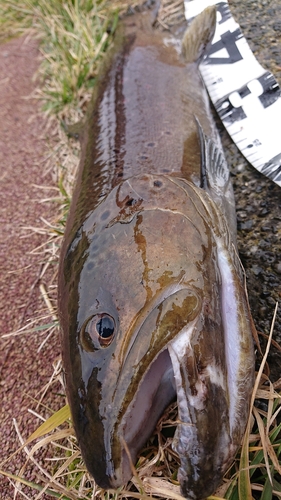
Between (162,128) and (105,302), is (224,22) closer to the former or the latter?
(162,128)

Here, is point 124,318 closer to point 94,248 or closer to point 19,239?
point 94,248

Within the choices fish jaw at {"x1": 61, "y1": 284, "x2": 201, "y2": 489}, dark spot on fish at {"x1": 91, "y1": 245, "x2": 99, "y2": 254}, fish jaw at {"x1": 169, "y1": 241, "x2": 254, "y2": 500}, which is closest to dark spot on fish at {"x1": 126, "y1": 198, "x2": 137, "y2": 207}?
dark spot on fish at {"x1": 91, "y1": 245, "x2": 99, "y2": 254}

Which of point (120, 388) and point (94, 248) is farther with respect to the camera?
point (94, 248)

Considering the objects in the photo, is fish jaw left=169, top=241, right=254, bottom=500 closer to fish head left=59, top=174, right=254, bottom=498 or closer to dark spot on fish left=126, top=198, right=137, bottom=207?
fish head left=59, top=174, right=254, bottom=498

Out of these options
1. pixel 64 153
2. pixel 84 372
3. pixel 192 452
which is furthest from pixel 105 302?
pixel 64 153

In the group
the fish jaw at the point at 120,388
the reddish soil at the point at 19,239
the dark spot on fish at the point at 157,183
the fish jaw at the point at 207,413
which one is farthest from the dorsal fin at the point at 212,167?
the reddish soil at the point at 19,239

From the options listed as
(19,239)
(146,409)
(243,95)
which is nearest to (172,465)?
(146,409)

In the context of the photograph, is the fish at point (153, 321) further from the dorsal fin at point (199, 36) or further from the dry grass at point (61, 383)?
the dorsal fin at point (199, 36)
